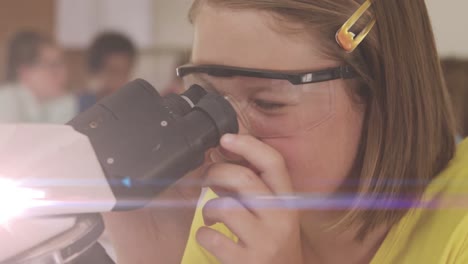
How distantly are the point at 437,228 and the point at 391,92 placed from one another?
18cm

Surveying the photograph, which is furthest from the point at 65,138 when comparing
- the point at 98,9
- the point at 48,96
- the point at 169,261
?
the point at 98,9

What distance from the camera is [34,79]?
266 cm

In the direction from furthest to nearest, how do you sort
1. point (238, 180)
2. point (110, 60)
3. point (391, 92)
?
point (110, 60) → point (391, 92) → point (238, 180)

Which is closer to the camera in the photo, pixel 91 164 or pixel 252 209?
pixel 91 164

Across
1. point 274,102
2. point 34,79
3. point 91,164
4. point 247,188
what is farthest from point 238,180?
point 34,79

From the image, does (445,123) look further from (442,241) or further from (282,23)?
(282,23)

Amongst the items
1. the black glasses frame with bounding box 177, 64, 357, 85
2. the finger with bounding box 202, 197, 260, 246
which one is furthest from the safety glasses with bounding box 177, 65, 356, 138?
the finger with bounding box 202, 197, 260, 246

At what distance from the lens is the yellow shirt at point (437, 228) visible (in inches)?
30.0

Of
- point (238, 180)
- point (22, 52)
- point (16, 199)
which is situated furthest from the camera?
point (22, 52)

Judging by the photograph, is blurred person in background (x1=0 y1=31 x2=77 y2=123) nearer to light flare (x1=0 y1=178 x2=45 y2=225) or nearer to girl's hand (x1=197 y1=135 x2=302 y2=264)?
girl's hand (x1=197 y1=135 x2=302 y2=264)

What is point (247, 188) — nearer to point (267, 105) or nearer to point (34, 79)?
point (267, 105)

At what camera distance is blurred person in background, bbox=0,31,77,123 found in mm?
2452

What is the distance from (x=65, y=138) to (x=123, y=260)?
316 millimetres

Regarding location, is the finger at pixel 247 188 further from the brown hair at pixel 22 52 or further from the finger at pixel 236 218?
the brown hair at pixel 22 52
